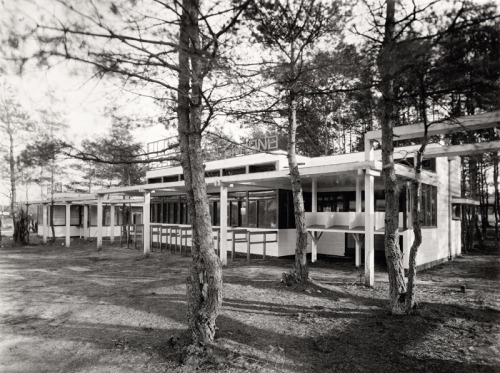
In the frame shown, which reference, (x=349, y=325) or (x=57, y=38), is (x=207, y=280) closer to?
(x=349, y=325)

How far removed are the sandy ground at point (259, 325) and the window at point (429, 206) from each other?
170 centimetres

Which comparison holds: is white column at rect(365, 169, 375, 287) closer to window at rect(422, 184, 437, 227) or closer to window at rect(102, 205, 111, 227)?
window at rect(422, 184, 437, 227)

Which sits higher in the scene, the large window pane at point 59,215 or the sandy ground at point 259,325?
the large window pane at point 59,215

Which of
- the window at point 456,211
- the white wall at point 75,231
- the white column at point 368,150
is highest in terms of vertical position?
the white column at point 368,150

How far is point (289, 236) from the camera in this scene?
12.6m

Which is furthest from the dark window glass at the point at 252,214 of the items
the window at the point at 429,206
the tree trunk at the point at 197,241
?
the tree trunk at the point at 197,241

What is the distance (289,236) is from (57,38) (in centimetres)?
1072

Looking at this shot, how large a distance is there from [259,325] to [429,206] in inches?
302

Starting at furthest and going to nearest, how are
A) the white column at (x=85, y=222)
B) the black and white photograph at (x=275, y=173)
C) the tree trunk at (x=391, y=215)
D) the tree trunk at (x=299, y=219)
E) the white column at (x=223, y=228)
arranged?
the white column at (x=85, y=222) < the white column at (x=223, y=228) < the tree trunk at (x=299, y=219) < the tree trunk at (x=391, y=215) < the black and white photograph at (x=275, y=173)

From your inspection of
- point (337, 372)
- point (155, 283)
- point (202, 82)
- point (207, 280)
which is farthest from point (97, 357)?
point (155, 283)

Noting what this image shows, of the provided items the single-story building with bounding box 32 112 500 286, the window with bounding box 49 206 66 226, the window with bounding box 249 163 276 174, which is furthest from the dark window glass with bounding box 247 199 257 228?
the window with bounding box 49 206 66 226

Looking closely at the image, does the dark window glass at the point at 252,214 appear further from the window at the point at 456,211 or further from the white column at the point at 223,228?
the window at the point at 456,211

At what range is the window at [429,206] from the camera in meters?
9.85

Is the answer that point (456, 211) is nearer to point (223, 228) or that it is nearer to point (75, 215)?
point (223, 228)
